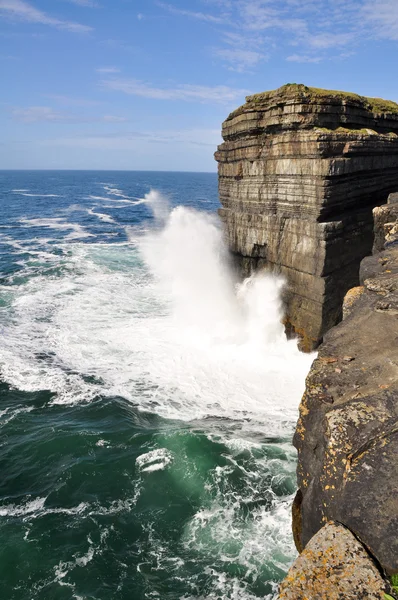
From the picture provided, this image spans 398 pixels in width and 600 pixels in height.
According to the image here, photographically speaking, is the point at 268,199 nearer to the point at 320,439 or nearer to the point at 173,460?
the point at 173,460

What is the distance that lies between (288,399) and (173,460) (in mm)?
5245

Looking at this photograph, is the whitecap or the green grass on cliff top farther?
the green grass on cliff top

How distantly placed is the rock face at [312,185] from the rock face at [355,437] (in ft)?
31.7

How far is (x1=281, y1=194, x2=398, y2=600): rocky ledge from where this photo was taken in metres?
4.03

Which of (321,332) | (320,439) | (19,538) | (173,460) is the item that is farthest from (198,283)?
(320,439)

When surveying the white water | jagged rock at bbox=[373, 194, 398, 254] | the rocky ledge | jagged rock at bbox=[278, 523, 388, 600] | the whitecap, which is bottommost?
the whitecap

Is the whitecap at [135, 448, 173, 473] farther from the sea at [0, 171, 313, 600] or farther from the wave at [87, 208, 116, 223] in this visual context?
the wave at [87, 208, 116, 223]

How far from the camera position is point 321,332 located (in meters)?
16.9

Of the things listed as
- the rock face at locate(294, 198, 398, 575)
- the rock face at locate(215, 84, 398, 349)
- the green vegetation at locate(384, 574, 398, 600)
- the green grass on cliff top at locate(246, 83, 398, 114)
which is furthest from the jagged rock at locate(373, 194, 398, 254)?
the green vegetation at locate(384, 574, 398, 600)

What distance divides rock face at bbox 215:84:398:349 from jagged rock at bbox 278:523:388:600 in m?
13.2

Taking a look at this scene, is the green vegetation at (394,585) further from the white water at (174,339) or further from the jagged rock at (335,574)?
the white water at (174,339)

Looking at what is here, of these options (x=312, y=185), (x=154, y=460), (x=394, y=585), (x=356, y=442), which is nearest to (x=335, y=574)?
(x=394, y=585)

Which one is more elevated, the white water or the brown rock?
the brown rock

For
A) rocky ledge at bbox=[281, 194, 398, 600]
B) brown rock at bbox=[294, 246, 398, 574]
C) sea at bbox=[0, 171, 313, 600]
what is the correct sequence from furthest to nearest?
sea at bbox=[0, 171, 313, 600] → brown rock at bbox=[294, 246, 398, 574] → rocky ledge at bbox=[281, 194, 398, 600]
